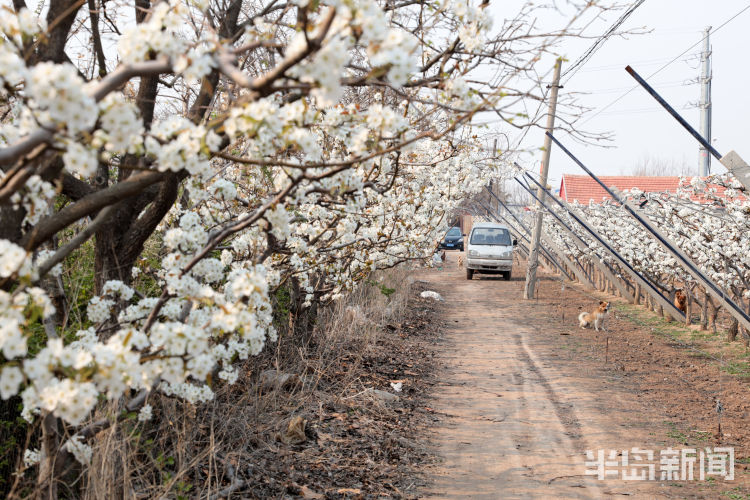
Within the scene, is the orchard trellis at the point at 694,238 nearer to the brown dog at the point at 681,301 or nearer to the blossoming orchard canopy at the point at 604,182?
the brown dog at the point at 681,301

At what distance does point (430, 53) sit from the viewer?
17.4 ft

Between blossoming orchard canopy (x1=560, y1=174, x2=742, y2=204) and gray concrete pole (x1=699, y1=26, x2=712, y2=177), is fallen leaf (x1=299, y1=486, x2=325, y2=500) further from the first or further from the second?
blossoming orchard canopy (x1=560, y1=174, x2=742, y2=204)

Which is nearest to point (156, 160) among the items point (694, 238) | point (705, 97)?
point (694, 238)

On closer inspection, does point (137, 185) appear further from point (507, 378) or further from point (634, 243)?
point (634, 243)

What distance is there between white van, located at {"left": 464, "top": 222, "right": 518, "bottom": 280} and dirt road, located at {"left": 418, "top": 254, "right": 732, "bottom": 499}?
12160 mm

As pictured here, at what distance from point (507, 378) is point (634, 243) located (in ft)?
25.3

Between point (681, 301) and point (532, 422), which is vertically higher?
point (681, 301)

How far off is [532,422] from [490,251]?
17958mm

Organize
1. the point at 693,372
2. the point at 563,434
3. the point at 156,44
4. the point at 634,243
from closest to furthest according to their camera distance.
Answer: the point at 156,44 < the point at 563,434 < the point at 693,372 < the point at 634,243

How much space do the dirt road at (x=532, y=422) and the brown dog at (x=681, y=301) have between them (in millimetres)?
3447

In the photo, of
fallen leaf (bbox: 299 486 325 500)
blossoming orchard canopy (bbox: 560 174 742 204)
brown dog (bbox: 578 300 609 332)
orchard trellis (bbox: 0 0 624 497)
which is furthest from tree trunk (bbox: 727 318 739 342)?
blossoming orchard canopy (bbox: 560 174 742 204)

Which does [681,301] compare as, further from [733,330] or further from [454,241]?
[454,241]

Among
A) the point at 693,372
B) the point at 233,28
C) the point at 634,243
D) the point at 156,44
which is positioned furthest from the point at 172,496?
the point at 634,243

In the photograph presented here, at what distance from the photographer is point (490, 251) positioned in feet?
78.9
